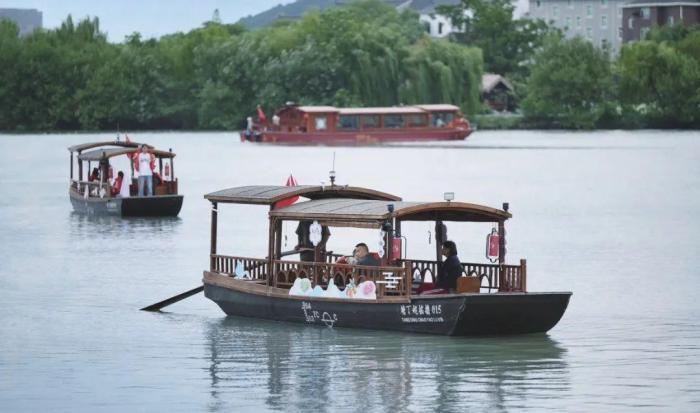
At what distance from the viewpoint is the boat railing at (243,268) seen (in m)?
25.9

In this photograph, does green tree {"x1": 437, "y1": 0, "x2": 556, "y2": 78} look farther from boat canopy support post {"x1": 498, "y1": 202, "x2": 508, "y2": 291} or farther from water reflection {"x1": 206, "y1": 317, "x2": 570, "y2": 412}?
water reflection {"x1": 206, "y1": 317, "x2": 570, "y2": 412}

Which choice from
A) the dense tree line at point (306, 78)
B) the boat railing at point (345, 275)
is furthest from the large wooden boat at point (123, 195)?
the dense tree line at point (306, 78)

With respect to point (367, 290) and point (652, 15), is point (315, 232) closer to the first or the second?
point (367, 290)

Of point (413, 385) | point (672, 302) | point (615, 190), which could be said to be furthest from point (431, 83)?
point (413, 385)

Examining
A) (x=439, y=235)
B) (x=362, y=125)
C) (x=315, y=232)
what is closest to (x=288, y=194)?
(x=315, y=232)

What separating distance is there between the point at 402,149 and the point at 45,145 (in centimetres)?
2372

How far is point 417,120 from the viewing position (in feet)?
341

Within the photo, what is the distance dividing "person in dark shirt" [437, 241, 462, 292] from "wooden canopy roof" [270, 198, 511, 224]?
523mm

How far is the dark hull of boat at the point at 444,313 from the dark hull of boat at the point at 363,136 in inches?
3111

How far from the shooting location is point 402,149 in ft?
347

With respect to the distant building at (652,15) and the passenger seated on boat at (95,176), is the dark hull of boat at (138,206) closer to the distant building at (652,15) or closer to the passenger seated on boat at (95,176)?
the passenger seated on boat at (95,176)

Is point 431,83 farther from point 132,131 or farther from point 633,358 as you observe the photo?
point 633,358

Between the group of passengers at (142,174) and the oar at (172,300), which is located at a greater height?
the group of passengers at (142,174)

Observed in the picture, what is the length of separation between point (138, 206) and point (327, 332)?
22.7 m
